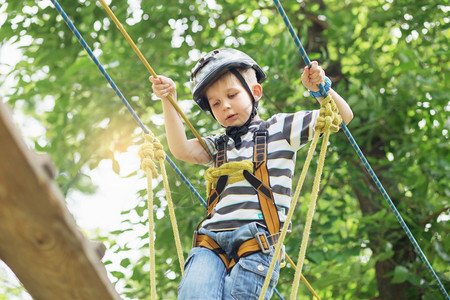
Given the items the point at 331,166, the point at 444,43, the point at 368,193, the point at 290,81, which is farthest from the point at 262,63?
the point at 444,43

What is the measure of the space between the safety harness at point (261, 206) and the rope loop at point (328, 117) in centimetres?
21

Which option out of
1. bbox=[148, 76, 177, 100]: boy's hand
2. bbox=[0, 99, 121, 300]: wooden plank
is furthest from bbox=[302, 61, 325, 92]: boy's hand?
bbox=[0, 99, 121, 300]: wooden plank

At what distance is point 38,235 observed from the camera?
100 centimetres

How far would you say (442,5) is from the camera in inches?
167

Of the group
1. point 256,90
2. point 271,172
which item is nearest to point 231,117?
point 256,90

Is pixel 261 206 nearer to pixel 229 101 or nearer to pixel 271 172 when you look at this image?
pixel 271 172

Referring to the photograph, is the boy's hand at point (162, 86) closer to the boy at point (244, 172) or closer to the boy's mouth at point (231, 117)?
the boy at point (244, 172)

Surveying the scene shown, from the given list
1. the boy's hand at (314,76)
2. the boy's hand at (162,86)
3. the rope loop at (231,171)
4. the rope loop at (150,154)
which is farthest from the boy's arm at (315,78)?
the rope loop at (150,154)

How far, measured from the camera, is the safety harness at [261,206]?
2.00m

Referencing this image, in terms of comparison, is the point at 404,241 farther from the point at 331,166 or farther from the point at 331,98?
the point at 331,98

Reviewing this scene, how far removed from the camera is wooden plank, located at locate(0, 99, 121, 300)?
0.94 meters

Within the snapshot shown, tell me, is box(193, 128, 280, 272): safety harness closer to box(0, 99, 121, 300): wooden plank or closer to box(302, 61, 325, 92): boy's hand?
box(302, 61, 325, 92): boy's hand

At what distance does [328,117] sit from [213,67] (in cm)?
48

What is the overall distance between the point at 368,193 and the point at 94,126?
1.95 metres
